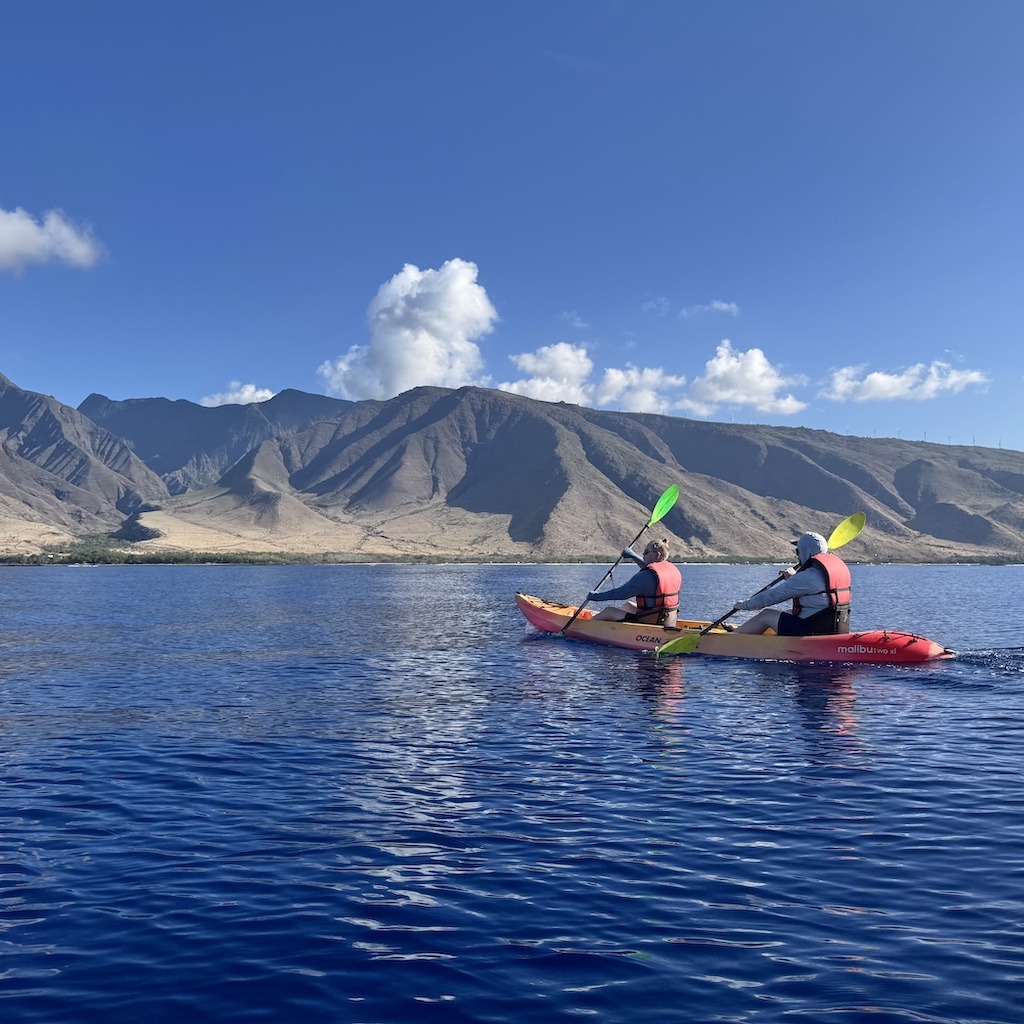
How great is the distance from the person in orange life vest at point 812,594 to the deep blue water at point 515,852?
12.2 feet

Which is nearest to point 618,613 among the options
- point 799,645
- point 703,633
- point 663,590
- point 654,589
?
point 654,589

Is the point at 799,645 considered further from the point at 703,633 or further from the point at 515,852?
the point at 515,852

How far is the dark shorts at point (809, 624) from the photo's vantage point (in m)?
29.1

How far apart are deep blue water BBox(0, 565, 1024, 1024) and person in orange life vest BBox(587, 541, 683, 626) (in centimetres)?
743

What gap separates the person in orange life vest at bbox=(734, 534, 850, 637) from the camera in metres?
28.1

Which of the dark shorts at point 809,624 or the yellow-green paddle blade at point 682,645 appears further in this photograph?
the yellow-green paddle blade at point 682,645

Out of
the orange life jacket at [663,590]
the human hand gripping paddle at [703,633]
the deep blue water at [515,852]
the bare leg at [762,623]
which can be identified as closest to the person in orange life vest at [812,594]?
the bare leg at [762,623]

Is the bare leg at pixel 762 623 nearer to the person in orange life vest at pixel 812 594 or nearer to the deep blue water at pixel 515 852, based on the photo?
the person in orange life vest at pixel 812 594

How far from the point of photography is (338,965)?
8391 mm

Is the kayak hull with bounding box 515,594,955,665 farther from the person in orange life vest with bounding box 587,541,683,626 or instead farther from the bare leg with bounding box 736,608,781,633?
the person in orange life vest with bounding box 587,541,683,626

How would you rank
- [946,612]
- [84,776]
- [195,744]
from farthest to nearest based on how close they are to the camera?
[946,612], [195,744], [84,776]

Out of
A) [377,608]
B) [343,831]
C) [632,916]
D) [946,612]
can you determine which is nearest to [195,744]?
[343,831]

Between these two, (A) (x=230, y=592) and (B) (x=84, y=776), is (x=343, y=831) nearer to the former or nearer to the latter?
(B) (x=84, y=776)

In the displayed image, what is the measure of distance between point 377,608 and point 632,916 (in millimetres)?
55292
